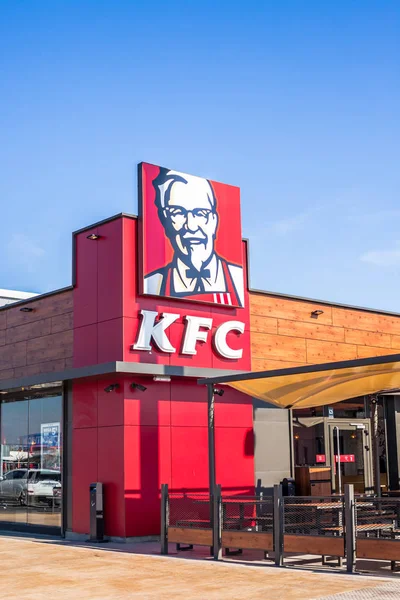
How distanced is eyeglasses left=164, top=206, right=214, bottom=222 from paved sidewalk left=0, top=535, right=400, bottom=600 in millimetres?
7120

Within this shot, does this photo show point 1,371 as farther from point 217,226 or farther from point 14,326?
point 217,226

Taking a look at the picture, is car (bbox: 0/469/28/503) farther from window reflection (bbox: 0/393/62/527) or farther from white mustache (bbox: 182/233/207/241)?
white mustache (bbox: 182/233/207/241)

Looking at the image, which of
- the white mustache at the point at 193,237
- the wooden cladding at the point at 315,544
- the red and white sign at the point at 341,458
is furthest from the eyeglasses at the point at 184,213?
the wooden cladding at the point at 315,544

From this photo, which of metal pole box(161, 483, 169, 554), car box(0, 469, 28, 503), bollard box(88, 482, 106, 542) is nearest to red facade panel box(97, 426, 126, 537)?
bollard box(88, 482, 106, 542)

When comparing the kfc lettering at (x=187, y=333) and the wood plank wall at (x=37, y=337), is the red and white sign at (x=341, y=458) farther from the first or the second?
the wood plank wall at (x=37, y=337)

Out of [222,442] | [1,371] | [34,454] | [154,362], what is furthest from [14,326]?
[222,442]

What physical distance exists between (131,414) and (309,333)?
5417mm

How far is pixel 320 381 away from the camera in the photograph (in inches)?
579

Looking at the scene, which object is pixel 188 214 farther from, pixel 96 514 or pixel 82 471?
pixel 96 514

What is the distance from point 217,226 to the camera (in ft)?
60.8

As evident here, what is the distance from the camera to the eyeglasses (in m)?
17.8

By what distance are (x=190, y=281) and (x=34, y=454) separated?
573 cm

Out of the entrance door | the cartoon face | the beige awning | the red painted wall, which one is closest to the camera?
the beige awning

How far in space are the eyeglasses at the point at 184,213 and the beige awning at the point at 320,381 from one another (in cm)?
426
